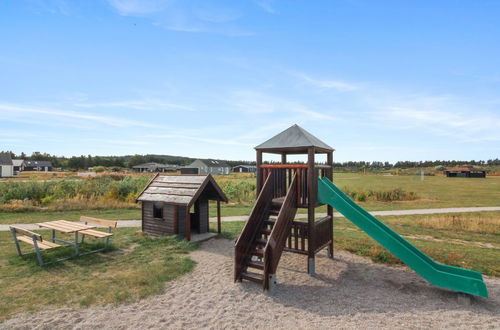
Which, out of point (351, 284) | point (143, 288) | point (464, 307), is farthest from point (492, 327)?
point (143, 288)

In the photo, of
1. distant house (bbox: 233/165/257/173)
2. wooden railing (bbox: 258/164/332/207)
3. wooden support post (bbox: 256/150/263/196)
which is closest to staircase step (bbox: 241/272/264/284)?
wooden railing (bbox: 258/164/332/207)

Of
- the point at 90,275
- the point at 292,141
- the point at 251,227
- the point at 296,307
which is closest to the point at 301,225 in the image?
the point at 251,227

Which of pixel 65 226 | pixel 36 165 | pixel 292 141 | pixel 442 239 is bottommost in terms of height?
pixel 442 239

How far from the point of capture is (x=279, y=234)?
266 inches

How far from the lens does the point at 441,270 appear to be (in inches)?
265

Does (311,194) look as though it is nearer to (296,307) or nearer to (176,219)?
(296,307)

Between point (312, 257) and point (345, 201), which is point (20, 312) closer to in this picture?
point (312, 257)

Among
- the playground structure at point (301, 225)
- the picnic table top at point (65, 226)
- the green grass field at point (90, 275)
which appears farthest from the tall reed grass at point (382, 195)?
the picnic table top at point (65, 226)

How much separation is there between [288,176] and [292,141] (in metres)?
0.99

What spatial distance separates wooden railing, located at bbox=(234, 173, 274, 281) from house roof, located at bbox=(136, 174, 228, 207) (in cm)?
340

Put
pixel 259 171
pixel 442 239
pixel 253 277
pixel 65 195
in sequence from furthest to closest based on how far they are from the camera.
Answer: pixel 65 195, pixel 442 239, pixel 259 171, pixel 253 277

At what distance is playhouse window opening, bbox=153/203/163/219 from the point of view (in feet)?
36.8

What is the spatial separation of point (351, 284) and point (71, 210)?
16.3m

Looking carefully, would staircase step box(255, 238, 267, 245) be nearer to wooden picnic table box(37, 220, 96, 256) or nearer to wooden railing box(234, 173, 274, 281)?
wooden railing box(234, 173, 274, 281)
